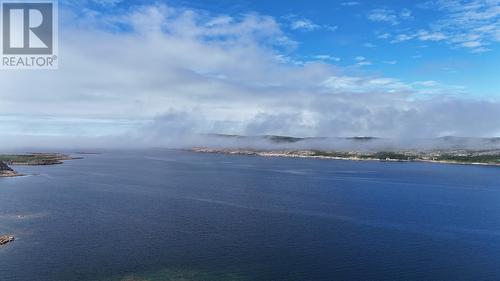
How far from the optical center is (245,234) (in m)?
53.6

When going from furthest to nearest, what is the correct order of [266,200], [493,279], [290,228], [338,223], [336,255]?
1. [266,200]
2. [338,223]
3. [290,228]
4. [336,255]
5. [493,279]

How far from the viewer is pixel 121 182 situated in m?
110

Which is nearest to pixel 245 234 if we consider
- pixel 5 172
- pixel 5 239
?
pixel 5 239

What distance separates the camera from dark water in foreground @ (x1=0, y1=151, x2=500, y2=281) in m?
41.0

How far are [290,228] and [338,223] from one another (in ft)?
28.5

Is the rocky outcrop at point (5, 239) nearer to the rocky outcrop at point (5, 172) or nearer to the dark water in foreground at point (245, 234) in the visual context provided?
the dark water in foreground at point (245, 234)

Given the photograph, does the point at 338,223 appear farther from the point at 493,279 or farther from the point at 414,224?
the point at 493,279

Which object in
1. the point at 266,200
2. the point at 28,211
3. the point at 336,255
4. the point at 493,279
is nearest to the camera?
the point at 493,279

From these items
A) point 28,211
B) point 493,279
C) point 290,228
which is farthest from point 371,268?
point 28,211

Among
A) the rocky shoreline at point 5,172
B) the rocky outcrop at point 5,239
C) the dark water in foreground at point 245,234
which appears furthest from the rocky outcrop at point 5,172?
the rocky outcrop at point 5,239

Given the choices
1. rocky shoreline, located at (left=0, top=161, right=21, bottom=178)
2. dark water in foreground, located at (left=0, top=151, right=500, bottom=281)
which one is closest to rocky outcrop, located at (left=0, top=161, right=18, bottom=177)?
rocky shoreline, located at (left=0, top=161, right=21, bottom=178)

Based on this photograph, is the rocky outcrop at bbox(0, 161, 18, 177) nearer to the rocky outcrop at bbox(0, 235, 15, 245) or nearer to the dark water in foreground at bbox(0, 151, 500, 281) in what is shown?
the dark water in foreground at bbox(0, 151, 500, 281)

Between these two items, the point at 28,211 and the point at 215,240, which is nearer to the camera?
the point at 215,240

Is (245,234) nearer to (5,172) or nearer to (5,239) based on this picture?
(5,239)
